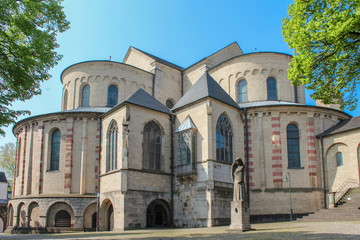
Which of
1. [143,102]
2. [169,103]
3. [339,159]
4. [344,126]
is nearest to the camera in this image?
[143,102]

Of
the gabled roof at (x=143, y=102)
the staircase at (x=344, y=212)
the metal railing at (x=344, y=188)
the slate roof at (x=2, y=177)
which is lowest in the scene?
the staircase at (x=344, y=212)

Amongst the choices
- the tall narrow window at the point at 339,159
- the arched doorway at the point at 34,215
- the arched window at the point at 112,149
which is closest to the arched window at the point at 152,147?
the arched window at the point at 112,149

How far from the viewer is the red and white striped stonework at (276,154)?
82.0 ft

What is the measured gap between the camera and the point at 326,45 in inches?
523

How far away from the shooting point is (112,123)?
2514 cm

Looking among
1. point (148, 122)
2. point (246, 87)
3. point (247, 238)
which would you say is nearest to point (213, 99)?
point (148, 122)

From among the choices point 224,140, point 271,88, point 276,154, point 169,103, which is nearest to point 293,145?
point 276,154

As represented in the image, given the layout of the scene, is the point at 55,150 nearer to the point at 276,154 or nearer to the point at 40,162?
the point at 40,162

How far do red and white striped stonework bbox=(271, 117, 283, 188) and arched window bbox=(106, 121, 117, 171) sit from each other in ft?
36.3

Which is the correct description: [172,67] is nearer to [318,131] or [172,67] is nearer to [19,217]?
[318,131]

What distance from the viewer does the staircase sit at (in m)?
20.3

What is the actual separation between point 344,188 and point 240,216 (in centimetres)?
1154

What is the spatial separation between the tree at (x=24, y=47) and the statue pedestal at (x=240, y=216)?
10.2 meters

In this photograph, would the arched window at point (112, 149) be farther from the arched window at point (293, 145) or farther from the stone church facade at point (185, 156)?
the arched window at point (293, 145)
